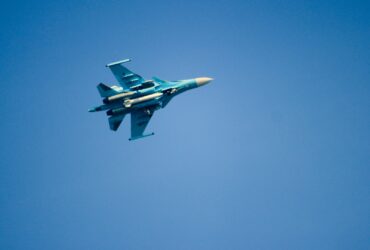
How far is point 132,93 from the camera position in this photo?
5203cm

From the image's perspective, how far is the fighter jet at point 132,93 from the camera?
170ft

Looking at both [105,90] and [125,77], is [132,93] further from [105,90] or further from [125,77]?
[105,90]

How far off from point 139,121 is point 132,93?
205 inches

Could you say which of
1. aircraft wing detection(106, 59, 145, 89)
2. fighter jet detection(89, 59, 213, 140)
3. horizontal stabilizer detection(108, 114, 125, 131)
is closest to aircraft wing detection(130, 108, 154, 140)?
fighter jet detection(89, 59, 213, 140)

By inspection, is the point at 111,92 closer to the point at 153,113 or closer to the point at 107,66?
the point at 107,66

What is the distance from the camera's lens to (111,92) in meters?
51.6

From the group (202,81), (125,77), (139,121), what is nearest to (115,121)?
(139,121)

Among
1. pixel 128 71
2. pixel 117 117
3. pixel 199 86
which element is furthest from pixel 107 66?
pixel 199 86

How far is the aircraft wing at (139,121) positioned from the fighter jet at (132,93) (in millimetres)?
655

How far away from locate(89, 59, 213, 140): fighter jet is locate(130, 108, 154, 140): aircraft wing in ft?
2.15

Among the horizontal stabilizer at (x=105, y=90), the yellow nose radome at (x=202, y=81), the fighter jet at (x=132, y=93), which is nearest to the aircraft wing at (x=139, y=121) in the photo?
the fighter jet at (x=132, y=93)

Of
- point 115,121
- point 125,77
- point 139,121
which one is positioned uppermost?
point 125,77

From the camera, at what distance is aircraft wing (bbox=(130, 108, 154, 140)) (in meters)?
55.4

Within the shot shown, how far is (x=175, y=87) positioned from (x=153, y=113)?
176 inches
